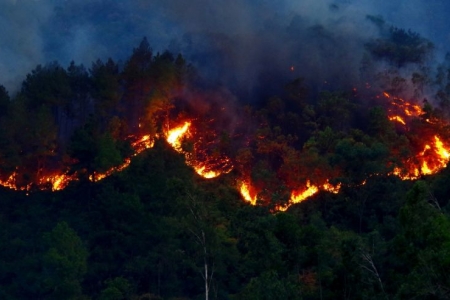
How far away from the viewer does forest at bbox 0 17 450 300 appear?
27.7 metres

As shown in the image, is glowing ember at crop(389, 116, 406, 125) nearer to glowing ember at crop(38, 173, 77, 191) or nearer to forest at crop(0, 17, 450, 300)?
forest at crop(0, 17, 450, 300)

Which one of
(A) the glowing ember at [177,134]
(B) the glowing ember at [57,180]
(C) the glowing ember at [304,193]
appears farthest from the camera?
(A) the glowing ember at [177,134]

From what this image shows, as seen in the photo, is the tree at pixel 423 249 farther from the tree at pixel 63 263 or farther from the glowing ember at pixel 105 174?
the glowing ember at pixel 105 174

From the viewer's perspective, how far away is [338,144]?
40.4 m

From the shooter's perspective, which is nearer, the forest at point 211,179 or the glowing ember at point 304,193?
the forest at point 211,179

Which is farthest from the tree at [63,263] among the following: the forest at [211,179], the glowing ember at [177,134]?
the glowing ember at [177,134]

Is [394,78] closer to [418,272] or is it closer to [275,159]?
[275,159]

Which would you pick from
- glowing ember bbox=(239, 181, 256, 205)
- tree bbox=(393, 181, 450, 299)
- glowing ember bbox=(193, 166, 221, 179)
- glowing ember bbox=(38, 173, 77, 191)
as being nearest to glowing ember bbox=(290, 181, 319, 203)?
glowing ember bbox=(239, 181, 256, 205)

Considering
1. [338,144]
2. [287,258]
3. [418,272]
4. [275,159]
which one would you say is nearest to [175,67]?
[275,159]

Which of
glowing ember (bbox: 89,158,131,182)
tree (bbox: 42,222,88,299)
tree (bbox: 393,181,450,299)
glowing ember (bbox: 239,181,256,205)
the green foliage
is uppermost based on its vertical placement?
the green foliage

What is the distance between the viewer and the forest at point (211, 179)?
2772 centimetres

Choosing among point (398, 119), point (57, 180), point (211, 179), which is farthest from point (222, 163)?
point (398, 119)

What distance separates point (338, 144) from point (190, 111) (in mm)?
11995

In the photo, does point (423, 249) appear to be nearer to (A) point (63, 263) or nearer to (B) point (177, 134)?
(A) point (63, 263)
